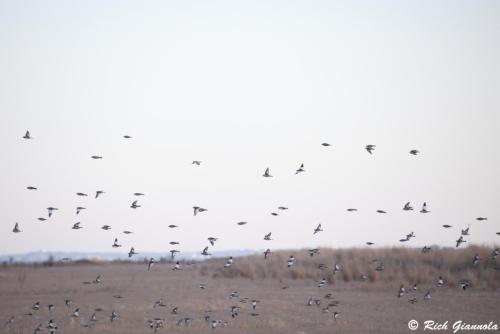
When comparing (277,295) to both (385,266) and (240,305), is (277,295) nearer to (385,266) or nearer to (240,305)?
(240,305)

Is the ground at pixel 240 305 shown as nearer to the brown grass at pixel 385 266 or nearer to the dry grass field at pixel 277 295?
the dry grass field at pixel 277 295

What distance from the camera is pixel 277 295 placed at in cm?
3769

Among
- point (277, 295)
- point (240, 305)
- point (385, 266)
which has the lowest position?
point (240, 305)

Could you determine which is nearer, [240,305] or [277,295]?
[240,305]

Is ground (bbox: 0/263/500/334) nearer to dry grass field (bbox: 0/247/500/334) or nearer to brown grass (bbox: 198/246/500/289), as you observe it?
dry grass field (bbox: 0/247/500/334)

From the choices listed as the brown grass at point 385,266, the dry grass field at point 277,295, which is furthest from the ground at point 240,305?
the brown grass at point 385,266

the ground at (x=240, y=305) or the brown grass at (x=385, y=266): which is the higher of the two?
the brown grass at (x=385, y=266)

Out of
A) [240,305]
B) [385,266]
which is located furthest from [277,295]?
[385,266]

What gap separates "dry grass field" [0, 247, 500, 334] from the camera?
1086 inches

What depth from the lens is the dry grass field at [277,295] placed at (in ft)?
90.5

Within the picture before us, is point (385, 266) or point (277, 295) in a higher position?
point (385, 266)

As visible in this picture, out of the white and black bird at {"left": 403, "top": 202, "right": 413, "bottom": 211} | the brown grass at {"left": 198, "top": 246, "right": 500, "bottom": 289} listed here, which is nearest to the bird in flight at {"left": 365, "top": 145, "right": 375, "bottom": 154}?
the white and black bird at {"left": 403, "top": 202, "right": 413, "bottom": 211}

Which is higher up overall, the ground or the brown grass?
the brown grass

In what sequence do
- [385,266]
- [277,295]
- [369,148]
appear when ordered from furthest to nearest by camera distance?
[385,266], [277,295], [369,148]
